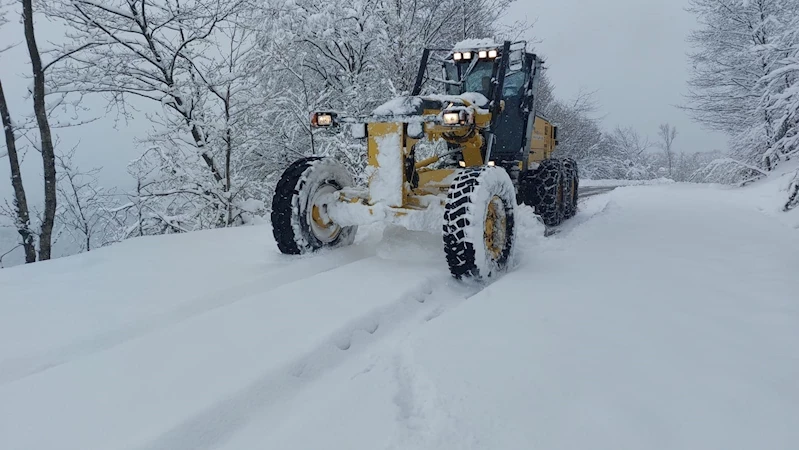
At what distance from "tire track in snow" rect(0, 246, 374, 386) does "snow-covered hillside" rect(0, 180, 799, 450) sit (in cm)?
1

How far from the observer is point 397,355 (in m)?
2.41

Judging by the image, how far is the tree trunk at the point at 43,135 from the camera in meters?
7.27

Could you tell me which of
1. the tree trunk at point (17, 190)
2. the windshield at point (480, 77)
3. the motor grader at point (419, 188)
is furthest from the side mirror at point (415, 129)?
the tree trunk at point (17, 190)

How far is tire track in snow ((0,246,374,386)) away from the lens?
7.86ft

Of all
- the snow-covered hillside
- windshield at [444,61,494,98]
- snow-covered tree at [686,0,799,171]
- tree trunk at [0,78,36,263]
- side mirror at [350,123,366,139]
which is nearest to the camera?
the snow-covered hillside

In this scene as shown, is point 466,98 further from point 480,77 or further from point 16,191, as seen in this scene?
point 16,191

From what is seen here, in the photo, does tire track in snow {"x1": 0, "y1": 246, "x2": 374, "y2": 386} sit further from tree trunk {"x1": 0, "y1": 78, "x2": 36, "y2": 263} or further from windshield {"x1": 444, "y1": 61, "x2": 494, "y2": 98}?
tree trunk {"x1": 0, "y1": 78, "x2": 36, "y2": 263}

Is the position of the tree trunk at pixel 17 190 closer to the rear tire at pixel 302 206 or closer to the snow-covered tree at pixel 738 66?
the rear tire at pixel 302 206

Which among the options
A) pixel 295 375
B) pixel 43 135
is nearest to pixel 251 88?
pixel 43 135

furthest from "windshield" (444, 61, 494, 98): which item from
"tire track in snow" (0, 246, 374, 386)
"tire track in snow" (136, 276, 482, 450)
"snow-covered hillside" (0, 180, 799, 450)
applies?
"tire track in snow" (136, 276, 482, 450)

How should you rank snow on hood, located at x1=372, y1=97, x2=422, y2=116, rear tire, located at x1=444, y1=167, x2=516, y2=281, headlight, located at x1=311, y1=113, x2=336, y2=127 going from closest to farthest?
rear tire, located at x1=444, y1=167, x2=516, y2=281 < snow on hood, located at x1=372, y1=97, x2=422, y2=116 < headlight, located at x1=311, y1=113, x2=336, y2=127

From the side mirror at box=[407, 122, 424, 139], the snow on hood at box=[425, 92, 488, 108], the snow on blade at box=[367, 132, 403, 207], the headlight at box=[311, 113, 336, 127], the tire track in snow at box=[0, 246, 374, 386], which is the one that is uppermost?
the snow on hood at box=[425, 92, 488, 108]

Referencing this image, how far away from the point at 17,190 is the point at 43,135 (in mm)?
982

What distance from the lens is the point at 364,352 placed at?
2.53 metres
